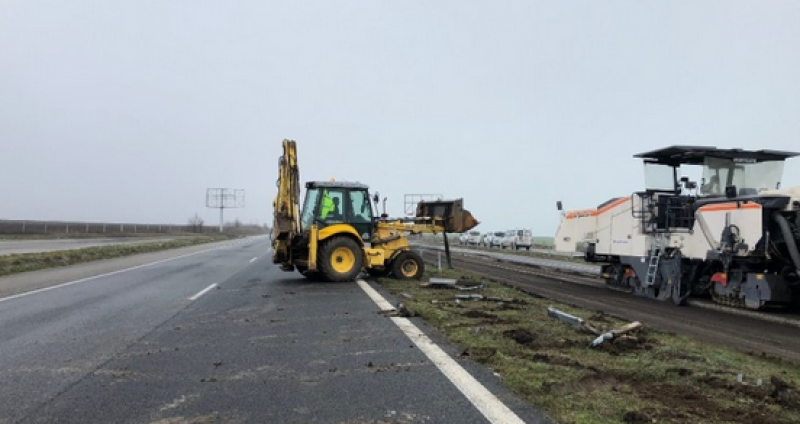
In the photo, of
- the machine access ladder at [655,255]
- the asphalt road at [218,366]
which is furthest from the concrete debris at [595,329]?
the machine access ladder at [655,255]

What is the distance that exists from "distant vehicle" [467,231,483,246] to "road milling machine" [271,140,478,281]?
1788 inches

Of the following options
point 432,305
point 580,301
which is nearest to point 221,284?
point 432,305

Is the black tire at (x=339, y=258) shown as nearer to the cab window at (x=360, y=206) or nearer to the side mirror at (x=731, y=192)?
the cab window at (x=360, y=206)

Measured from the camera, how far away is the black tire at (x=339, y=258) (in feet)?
47.9

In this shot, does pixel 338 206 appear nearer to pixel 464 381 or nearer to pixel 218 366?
pixel 218 366

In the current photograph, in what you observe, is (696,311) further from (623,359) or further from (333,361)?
(333,361)

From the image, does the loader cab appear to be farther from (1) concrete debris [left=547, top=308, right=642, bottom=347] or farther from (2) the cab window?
(1) concrete debris [left=547, top=308, right=642, bottom=347]

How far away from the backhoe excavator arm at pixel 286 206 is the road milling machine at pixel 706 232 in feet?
28.4

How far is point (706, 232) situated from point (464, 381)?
31.4 ft

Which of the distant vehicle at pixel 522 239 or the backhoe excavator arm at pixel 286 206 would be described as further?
the distant vehicle at pixel 522 239

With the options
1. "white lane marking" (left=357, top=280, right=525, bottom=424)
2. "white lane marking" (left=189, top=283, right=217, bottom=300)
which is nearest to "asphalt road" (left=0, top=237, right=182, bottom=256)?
"white lane marking" (left=189, top=283, right=217, bottom=300)

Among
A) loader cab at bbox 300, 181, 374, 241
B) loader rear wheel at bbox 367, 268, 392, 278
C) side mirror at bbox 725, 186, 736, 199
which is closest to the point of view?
side mirror at bbox 725, 186, 736, 199

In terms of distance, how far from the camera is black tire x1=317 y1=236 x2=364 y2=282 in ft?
47.9

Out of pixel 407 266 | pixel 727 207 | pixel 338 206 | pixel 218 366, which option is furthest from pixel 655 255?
pixel 218 366
